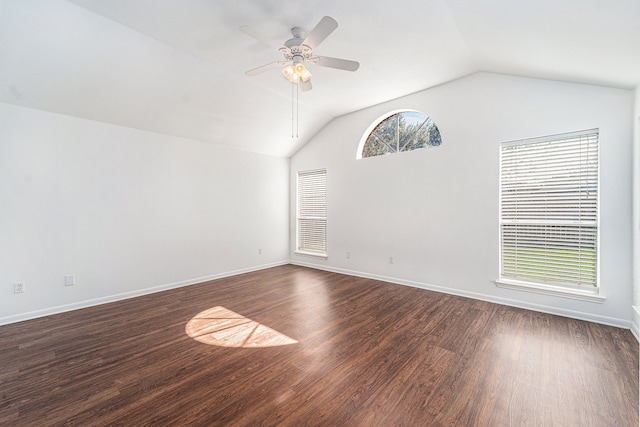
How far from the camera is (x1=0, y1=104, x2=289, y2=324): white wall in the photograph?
3.16 meters

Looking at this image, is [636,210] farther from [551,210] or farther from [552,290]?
[552,290]

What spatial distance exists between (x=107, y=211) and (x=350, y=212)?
4020 mm

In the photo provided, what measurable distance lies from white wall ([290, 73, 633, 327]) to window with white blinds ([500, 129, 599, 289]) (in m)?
0.11

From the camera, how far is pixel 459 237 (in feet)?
13.1

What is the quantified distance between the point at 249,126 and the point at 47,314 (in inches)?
156

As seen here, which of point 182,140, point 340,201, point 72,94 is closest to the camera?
point 72,94

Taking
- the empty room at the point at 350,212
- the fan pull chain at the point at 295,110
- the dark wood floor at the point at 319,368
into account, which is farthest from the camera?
the fan pull chain at the point at 295,110

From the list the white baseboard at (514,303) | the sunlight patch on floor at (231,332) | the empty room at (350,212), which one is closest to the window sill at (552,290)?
the empty room at (350,212)

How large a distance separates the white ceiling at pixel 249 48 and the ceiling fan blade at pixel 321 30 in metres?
0.40

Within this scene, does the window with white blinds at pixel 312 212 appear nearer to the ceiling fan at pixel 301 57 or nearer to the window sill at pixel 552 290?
the ceiling fan at pixel 301 57

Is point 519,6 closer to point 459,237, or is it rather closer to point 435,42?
point 435,42

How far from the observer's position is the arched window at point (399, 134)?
441 centimetres

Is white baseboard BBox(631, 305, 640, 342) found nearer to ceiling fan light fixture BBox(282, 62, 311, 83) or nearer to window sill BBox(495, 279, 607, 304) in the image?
window sill BBox(495, 279, 607, 304)

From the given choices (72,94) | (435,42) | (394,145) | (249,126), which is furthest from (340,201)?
(72,94)
